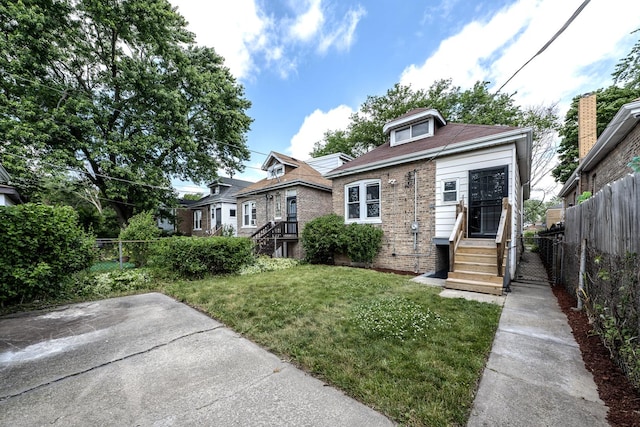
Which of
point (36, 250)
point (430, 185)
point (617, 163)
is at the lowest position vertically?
point (36, 250)

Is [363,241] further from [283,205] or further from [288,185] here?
[283,205]

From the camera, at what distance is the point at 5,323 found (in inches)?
157

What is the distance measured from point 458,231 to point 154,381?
7165mm

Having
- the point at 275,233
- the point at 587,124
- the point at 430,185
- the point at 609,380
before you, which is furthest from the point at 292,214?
the point at 587,124

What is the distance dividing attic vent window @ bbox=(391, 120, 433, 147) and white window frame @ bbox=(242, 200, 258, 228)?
9719mm

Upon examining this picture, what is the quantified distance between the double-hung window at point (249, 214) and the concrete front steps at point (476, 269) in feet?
40.5

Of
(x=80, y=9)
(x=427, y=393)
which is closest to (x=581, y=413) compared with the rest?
(x=427, y=393)

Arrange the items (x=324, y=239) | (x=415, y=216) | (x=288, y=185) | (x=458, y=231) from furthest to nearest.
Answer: (x=288, y=185) < (x=324, y=239) < (x=415, y=216) < (x=458, y=231)

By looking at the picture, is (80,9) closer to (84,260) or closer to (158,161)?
(158,161)

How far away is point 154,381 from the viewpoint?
7.87 feet

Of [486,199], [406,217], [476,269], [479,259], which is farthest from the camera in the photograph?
[406,217]

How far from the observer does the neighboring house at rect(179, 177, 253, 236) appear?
19.6 m

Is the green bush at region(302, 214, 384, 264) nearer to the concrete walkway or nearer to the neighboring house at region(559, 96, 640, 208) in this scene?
the concrete walkway

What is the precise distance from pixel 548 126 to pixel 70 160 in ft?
97.8
